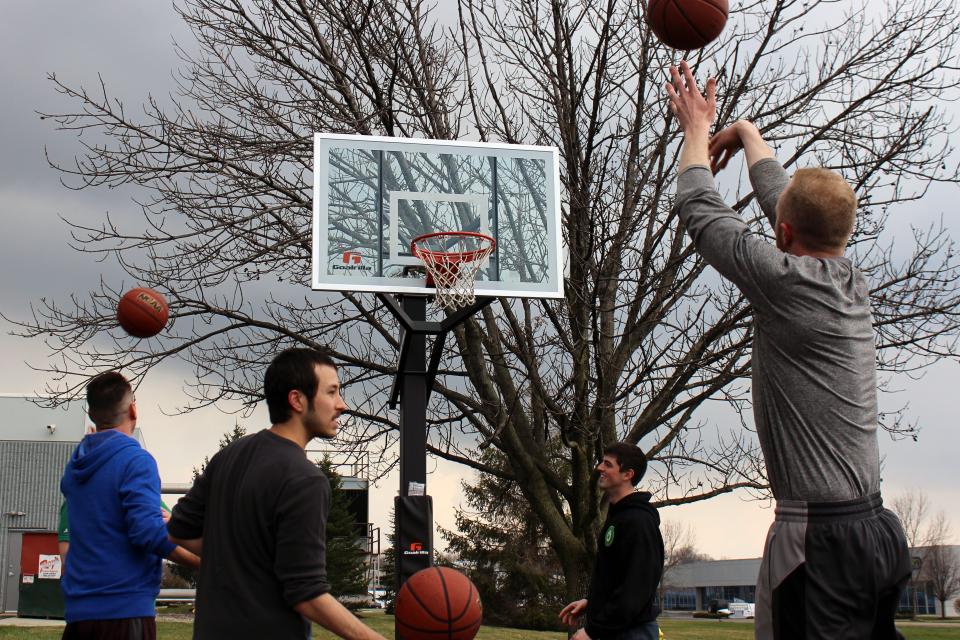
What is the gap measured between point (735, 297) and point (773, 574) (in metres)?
10.9

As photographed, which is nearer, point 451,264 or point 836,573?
point 836,573

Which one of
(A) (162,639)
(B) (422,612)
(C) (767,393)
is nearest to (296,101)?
(A) (162,639)

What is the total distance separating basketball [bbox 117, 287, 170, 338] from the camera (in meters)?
8.13

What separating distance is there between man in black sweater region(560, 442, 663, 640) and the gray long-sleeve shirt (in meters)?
2.83

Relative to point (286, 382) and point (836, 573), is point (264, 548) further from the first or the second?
point (836, 573)

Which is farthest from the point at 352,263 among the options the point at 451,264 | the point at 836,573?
the point at 836,573

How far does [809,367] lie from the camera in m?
2.80

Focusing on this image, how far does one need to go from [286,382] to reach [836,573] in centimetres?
194

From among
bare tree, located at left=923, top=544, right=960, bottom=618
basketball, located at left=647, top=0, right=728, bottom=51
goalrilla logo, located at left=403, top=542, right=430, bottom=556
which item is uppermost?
basketball, located at left=647, top=0, right=728, bottom=51

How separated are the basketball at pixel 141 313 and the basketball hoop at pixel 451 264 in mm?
2625

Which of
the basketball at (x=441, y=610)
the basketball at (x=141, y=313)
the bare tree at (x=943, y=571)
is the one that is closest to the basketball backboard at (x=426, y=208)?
the basketball at (x=141, y=313)

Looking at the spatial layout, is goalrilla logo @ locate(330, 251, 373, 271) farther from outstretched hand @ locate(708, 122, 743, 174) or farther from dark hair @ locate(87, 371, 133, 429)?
outstretched hand @ locate(708, 122, 743, 174)

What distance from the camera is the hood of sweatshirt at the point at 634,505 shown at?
5781 millimetres

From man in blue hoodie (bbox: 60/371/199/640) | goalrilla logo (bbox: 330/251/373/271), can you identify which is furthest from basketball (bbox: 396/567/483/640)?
goalrilla logo (bbox: 330/251/373/271)
